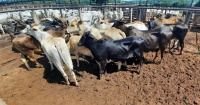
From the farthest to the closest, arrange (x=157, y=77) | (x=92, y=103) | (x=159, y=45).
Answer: (x=159, y=45) → (x=157, y=77) → (x=92, y=103)

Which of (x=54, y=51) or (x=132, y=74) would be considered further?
(x=132, y=74)

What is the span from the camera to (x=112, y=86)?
548 centimetres

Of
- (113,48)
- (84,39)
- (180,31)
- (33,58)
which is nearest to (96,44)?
(84,39)

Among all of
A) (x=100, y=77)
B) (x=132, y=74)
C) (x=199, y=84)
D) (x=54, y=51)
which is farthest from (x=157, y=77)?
(x=54, y=51)

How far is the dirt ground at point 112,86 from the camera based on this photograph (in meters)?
4.84

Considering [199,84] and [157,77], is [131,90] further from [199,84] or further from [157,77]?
[199,84]

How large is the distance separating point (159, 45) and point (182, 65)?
121cm

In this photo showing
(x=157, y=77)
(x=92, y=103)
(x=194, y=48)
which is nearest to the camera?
(x=92, y=103)

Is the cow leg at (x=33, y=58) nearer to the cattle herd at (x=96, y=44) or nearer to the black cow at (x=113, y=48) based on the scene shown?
the cattle herd at (x=96, y=44)

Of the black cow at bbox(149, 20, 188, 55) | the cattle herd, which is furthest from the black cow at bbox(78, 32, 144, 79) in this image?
the black cow at bbox(149, 20, 188, 55)

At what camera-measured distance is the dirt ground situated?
4836 millimetres

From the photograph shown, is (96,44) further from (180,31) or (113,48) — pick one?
(180,31)

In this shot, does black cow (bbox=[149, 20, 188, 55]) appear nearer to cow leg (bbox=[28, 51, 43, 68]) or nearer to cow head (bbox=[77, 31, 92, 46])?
cow head (bbox=[77, 31, 92, 46])

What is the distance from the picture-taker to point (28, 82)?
19.5ft
